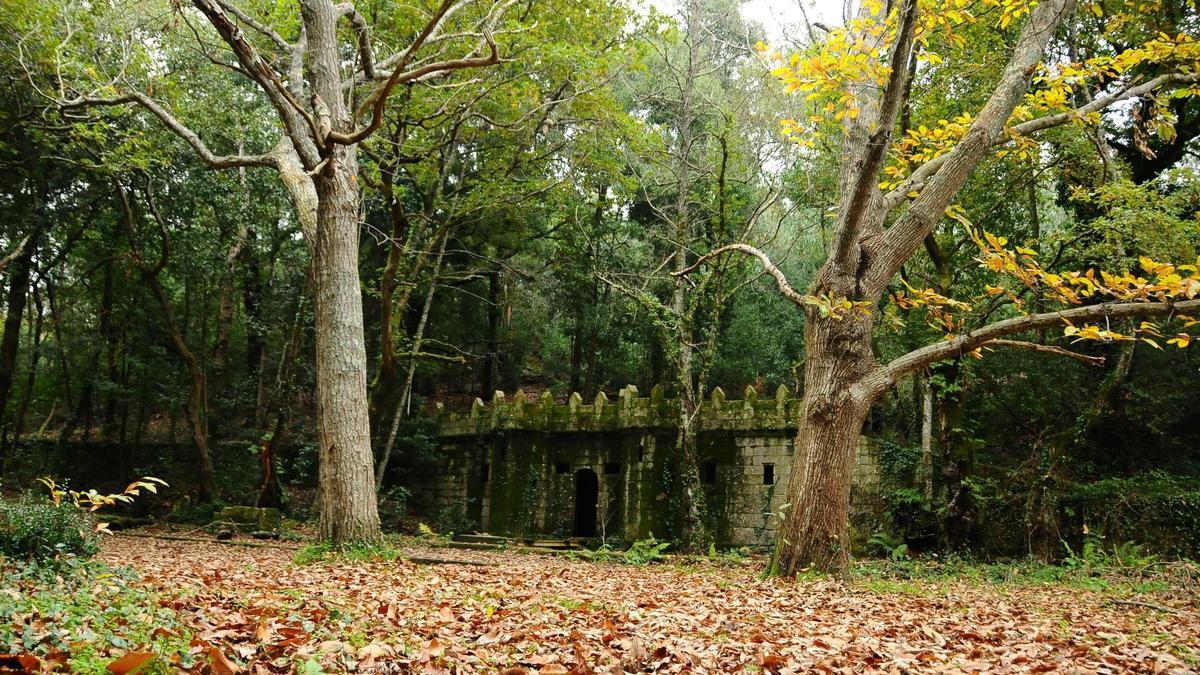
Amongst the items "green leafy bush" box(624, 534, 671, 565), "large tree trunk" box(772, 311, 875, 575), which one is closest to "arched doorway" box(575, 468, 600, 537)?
"green leafy bush" box(624, 534, 671, 565)

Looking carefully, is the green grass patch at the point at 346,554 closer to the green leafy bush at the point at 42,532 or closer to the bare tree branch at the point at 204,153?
the green leafy bush at the point at 42,532

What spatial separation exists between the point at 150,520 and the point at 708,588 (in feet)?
46.8

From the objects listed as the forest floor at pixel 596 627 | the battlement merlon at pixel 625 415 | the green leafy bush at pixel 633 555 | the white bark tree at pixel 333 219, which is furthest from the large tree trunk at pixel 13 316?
the forest floor at pixel 596 627

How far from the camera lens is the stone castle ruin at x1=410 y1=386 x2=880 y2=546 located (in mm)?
15789

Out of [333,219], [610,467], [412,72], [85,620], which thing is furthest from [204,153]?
[610,467]

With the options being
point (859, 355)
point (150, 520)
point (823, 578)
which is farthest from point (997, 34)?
point (150, 520)

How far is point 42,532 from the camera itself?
5285 mm

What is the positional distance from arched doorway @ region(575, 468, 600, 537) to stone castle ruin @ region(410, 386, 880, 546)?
3 centimetres

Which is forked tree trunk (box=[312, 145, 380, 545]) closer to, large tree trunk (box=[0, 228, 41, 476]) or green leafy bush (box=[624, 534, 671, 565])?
green leafy bush (box=[624, 534, 671, 565])

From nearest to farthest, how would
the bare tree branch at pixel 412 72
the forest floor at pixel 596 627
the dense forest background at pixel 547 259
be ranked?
1. the forest floor at pixel 596 627
2. the bare tree branch at pixel 412 72
3. the dense forest background at pixel 547 259

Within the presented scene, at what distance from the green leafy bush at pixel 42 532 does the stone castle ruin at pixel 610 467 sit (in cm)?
1127

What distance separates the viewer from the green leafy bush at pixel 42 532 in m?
5.16

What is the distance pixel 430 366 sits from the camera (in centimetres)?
2044

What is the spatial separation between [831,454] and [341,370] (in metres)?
5.27
